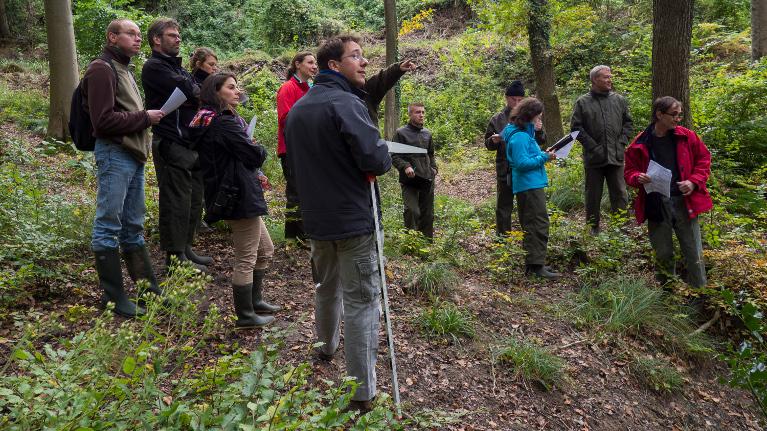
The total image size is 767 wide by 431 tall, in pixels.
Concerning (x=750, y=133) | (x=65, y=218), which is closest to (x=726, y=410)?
(x=750, y=133)

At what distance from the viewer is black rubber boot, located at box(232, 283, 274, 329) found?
4.43 m

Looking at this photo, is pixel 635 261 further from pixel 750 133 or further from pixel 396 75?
pixel 396 75

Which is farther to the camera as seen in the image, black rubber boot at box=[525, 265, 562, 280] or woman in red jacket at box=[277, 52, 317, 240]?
black rubber boot at box=[525, 265, 562, 280]

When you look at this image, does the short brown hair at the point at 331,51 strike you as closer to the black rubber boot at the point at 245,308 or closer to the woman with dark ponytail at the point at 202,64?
the black rubber boot at the point at 245,308

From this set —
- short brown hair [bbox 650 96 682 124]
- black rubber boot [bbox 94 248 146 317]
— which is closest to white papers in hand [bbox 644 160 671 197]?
short brown hair [bbox 650 96 682 124]

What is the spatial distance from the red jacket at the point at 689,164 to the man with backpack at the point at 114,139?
15.3ft

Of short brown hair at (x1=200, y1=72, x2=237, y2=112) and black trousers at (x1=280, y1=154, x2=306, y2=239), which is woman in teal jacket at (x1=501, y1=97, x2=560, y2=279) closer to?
black trousers at (x1=280, y1=154, x2=306, y2=239)

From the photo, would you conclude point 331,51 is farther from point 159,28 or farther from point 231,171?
point 159,28

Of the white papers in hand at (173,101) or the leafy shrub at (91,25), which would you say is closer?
the white papers in hand at (173,101)

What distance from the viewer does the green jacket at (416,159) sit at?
7.02 metres

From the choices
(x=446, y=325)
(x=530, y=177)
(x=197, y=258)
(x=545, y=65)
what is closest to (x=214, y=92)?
(x=197, y=258)

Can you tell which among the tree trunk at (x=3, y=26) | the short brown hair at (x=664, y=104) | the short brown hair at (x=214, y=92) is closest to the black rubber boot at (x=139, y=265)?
the short brown hair at (x=214, y=92)

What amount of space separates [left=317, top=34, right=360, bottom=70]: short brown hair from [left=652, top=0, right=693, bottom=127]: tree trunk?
222 inches

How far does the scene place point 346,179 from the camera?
11.6ft
